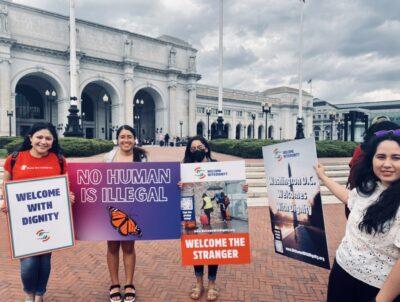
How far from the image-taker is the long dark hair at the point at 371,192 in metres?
2.20

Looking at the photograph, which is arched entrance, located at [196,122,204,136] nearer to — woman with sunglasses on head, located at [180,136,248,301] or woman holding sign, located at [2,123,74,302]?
woman with sunglasses on head, located at [180,136,248,301]

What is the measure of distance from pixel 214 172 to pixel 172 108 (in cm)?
5464

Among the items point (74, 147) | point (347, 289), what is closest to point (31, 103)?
point (74, 147)

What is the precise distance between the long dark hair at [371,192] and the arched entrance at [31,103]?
52.5m

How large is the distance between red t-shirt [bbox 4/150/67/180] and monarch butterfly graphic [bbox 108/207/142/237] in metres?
0.89

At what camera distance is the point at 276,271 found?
17.8 ft

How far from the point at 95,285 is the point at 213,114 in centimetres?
7783

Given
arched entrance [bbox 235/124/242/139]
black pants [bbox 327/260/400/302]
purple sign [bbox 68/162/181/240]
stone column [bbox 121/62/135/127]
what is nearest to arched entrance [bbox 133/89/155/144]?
stone column [bbox 121/62/135/127]

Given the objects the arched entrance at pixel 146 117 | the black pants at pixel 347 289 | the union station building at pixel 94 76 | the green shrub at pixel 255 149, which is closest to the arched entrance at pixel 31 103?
the union station building at pixel 94 76

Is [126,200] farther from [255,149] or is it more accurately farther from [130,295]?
[255,149]

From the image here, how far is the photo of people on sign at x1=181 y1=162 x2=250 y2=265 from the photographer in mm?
4195

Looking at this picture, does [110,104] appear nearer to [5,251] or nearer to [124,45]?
[124,45]

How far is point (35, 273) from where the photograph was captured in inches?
152

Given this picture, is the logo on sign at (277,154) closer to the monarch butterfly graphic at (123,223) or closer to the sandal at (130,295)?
the monarch butterfly graphic at (123,223)
